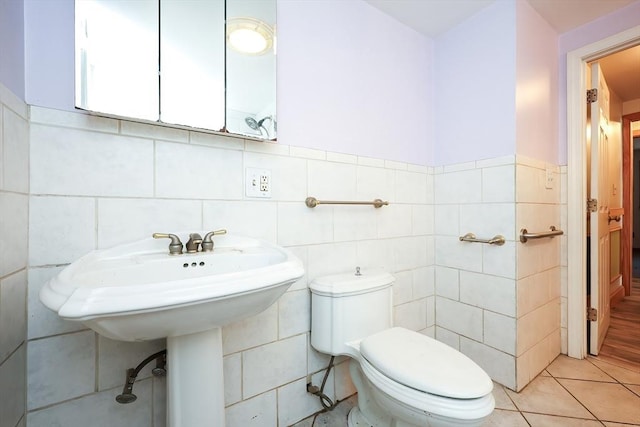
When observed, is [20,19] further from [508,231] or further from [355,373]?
[508,231]

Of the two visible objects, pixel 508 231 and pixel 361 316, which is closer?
pixel 361 316

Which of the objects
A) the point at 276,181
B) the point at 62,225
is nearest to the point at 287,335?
the point at 276,181

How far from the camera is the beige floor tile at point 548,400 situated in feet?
4.24

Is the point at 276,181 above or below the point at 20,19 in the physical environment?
below

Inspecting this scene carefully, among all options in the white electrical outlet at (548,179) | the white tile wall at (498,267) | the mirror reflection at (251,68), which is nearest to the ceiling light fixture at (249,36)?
the mirror reflection at (251,68)

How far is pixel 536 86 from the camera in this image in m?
1.59

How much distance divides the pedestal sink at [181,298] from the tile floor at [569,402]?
69cm

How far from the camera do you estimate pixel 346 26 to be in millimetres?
1428

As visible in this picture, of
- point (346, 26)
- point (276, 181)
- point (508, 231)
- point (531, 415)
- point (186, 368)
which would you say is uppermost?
point (346, 26)

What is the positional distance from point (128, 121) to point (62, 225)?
1.21 feet

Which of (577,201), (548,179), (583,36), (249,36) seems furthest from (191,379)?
(583,36)

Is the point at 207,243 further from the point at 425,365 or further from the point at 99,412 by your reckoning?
the point at 425,365

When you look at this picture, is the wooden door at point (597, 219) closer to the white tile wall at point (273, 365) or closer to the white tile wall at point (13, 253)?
the white tile wall at point (273, 365)

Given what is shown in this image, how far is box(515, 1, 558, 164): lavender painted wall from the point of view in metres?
1.47
